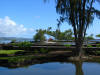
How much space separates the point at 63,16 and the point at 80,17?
1.75 metres

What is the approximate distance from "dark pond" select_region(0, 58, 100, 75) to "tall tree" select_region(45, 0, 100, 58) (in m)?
3.15

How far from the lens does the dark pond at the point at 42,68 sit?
10.9 meters

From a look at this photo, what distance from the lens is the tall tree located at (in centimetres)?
1670

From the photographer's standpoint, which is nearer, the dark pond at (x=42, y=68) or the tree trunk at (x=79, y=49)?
the dark pond at (x=42, y=68)

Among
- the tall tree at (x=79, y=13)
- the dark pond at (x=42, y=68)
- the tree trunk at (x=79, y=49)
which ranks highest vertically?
the tall tree at (x=79, y=13)

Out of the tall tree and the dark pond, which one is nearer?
the dark pond

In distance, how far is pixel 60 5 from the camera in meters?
16.9

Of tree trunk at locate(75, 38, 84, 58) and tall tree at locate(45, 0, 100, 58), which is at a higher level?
tall tree at locate(45, 0, 100, 58)

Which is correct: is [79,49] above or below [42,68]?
above

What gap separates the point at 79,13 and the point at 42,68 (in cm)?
737

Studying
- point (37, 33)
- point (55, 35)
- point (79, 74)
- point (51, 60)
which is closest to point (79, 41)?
point (51, 60)

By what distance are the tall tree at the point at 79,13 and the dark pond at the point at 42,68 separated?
10.3 feet

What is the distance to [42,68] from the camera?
12188mm

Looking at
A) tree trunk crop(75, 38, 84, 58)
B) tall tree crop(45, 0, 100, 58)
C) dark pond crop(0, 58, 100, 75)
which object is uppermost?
tall tree crop(45, 0, 100, 58)
